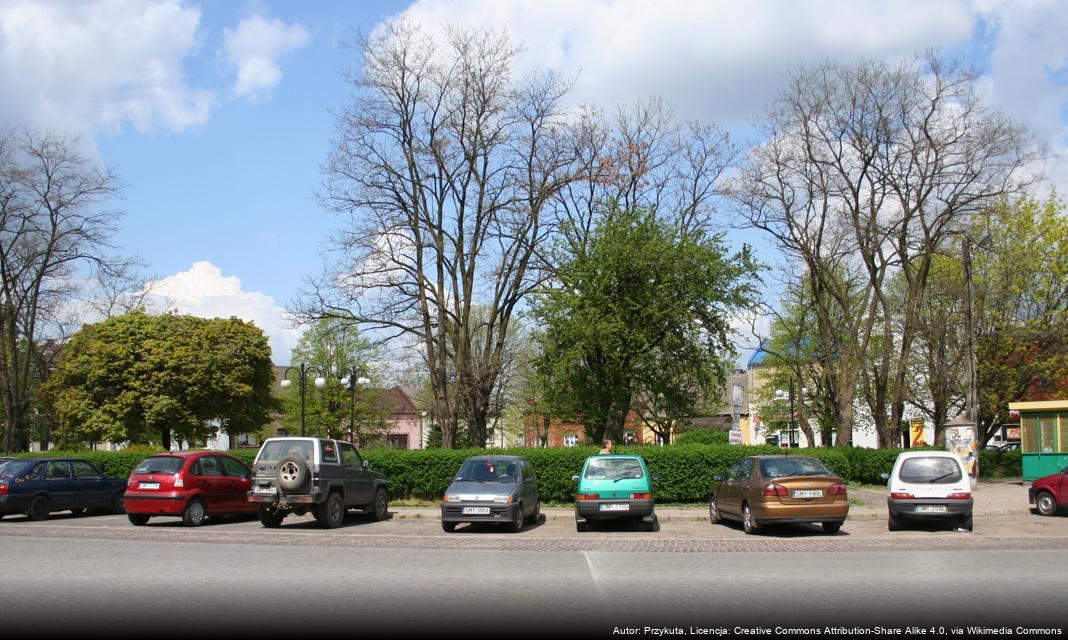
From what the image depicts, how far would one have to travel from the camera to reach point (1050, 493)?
21.4 meters

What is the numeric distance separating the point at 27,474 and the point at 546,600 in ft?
56.1

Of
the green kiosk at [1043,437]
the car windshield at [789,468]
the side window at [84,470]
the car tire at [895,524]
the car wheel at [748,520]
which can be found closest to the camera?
the car windshield at [789,468]

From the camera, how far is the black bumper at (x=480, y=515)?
691 inches

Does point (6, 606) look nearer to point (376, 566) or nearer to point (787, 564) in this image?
point (376, 566)

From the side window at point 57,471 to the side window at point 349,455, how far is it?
781 cm

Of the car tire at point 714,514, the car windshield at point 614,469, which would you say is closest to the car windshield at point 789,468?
the car windshield at point 614,469

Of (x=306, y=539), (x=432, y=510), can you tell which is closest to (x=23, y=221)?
(x=432, y=510)

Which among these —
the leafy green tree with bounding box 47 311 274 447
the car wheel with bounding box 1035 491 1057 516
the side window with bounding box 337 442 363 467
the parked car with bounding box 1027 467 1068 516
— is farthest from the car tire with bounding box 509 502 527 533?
the leafy green tree with bounding box 47 311 274 447

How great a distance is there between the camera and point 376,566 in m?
12.2

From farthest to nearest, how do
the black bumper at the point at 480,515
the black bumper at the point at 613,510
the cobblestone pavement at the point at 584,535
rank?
the black bumper at the point at 613,510, the black bumper at the point at 480,515, the cobblestone pavement at the point at 584,535

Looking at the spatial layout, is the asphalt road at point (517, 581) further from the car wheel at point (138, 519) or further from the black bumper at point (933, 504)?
the car wheel at point (138, 519)

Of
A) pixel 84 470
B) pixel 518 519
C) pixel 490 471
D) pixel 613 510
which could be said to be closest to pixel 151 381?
pixel 84 470

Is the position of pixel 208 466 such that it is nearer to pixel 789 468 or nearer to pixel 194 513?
pixel 194 513

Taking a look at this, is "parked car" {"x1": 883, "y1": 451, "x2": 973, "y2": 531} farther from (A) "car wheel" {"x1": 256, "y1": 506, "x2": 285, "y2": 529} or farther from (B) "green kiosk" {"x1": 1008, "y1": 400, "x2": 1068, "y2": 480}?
(B) "green kiosk" {"x1": 1008, "y1": 400, "x2": 1068, "y2": 480}
